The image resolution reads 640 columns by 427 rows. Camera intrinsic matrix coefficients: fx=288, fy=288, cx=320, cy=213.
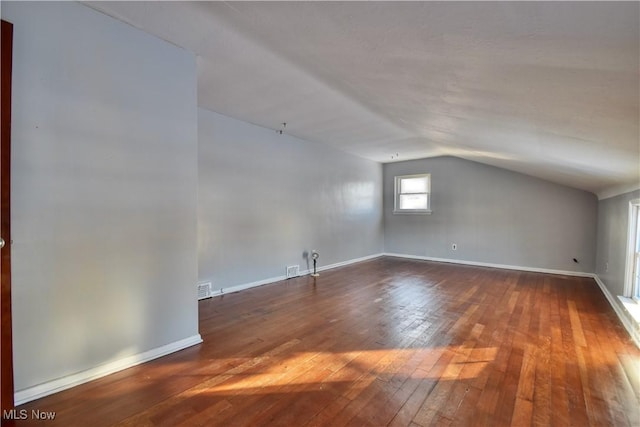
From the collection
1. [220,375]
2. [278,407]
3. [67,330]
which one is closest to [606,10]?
[278,407]

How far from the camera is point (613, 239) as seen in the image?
12.4 feet

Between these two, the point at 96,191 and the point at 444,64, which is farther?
the point at 96,191

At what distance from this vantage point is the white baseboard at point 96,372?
1.73m

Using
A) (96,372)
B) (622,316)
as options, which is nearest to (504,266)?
(622,316)

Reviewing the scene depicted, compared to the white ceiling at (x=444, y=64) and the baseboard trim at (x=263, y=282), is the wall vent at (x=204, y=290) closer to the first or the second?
the baseboard trim at (x=263, y=282)

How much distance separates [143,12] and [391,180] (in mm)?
6346

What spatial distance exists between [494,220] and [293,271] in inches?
170

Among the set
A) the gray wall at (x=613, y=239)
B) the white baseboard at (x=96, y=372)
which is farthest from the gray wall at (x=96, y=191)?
the gray wall at (x=613, y=239)

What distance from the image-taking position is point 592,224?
5.06 m

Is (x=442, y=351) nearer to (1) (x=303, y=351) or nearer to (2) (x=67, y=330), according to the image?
(1) (x=303, y=351)

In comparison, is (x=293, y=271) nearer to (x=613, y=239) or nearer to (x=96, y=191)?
(x=96, y=191)

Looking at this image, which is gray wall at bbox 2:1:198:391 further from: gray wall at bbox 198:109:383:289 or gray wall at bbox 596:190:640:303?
gray wall at bbox 596:190:640:303

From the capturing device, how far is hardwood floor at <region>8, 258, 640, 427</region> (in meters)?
1.65

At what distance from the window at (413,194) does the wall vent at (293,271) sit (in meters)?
3.45
